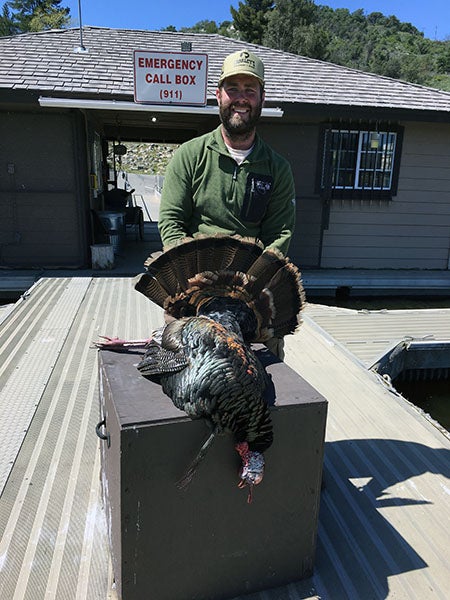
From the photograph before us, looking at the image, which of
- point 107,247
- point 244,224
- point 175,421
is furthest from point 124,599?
point 107,247

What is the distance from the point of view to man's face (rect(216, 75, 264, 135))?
240cm

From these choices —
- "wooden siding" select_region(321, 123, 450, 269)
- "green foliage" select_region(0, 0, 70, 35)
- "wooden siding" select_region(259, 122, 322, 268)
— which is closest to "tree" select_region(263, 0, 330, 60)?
"green foliage" select_region(0, 0, 70, 35)

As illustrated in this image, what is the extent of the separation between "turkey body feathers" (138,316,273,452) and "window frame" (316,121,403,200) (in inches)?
266

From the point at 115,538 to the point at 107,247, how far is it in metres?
6.22

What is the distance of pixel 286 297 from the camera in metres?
2.27

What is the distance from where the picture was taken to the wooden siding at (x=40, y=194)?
7.23 meters

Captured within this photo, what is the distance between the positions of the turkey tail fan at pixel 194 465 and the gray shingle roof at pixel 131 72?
6.45 metres

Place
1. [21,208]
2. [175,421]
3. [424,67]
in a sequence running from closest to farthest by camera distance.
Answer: [175,421]
[21,208]
[424,67]

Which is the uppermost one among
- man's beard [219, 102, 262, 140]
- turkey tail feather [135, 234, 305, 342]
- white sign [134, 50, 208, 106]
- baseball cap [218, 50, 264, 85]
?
white sign [134, 50, 208, 106]

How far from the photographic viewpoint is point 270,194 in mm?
2590

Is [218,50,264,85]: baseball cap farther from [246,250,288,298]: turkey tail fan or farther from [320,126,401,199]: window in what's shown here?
[320,126,401,199]: window

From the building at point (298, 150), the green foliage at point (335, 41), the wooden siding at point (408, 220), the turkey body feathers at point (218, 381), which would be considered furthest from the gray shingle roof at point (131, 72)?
the green foliage at point (335, 41)

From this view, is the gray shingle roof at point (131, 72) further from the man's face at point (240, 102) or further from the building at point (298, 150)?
the man's face at point (240, 102)

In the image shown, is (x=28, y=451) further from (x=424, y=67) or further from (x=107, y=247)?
→ (x=424, y=67)
